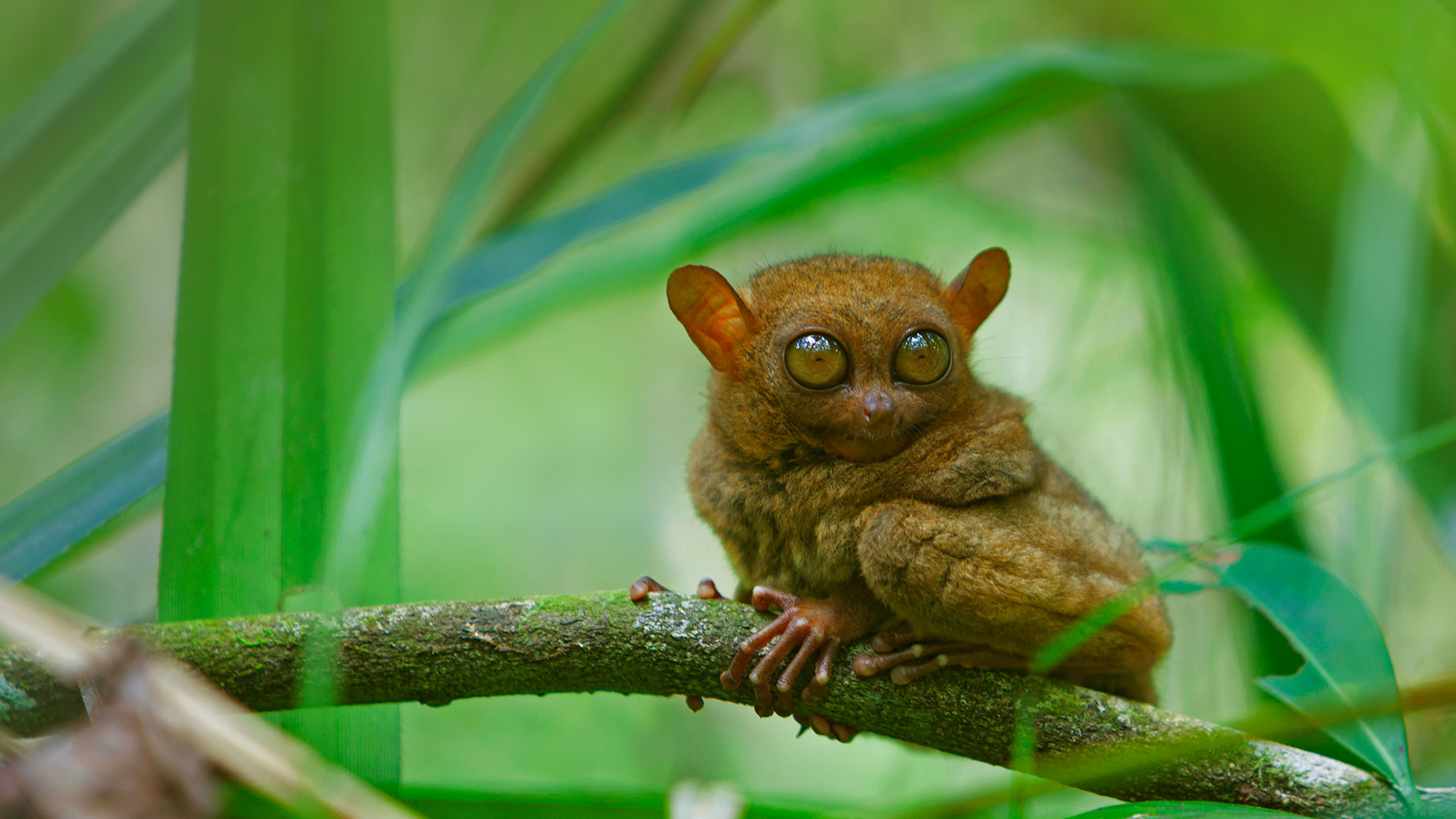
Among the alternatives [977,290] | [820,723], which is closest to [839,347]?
[977,290]

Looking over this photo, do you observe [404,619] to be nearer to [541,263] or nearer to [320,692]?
[320,692]

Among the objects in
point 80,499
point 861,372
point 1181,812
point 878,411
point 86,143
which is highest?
point 86,143

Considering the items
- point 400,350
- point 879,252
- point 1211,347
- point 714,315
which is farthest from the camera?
point 879,252

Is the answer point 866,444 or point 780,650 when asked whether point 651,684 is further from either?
point 866,444

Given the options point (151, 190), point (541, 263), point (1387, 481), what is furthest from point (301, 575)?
point (151, 190)

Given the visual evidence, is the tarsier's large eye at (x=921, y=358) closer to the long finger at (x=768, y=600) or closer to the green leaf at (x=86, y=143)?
the long finger at (x=768, y=600)

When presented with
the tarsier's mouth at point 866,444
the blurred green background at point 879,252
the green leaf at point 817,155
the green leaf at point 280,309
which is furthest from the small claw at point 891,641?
the green leaf at point 817,155

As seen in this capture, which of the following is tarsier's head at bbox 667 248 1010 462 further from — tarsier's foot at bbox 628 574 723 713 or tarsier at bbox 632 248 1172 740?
tarsier's foot at bbox 628 574 723 713
